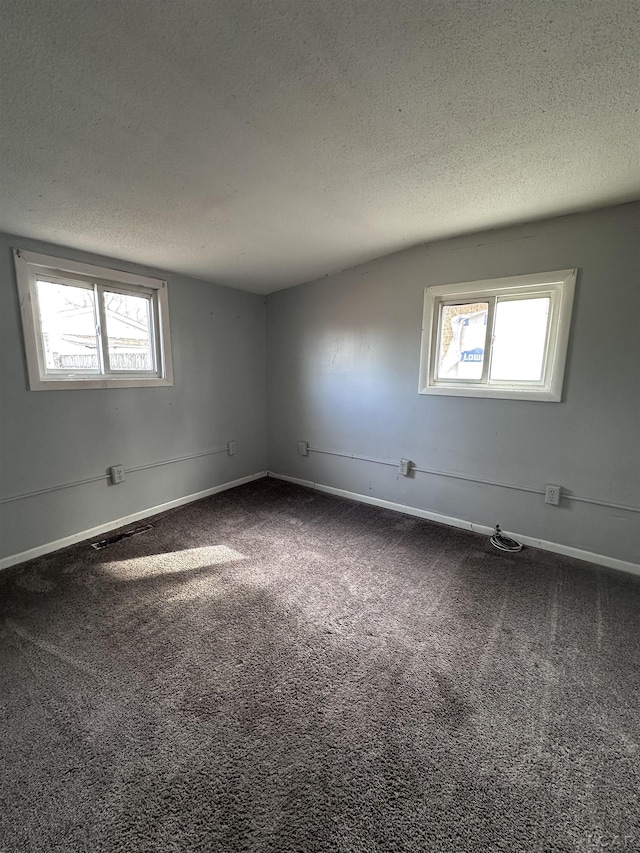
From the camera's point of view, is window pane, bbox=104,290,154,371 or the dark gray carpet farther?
window pane, bbox=104,290,154,371

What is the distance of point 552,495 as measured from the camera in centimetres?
233

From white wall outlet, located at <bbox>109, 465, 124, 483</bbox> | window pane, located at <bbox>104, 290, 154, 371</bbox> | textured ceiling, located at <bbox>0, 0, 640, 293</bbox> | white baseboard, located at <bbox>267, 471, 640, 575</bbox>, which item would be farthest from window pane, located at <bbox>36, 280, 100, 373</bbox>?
white baseboard, located at <bbox>267, 471, 640, 575</bbox>

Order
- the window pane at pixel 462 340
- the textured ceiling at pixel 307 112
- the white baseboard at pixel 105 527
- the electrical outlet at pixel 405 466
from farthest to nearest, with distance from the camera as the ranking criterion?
the electrical outlet at pixel 405 466 < the window pane at pixel 462 340 < the white baseboard at pixel 105 527 < the textured ceiling at pixel 307 112

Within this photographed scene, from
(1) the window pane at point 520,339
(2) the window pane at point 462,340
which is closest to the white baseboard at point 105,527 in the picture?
(2) the window pane at point 462,340

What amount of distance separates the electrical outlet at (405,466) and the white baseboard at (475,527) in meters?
0.31

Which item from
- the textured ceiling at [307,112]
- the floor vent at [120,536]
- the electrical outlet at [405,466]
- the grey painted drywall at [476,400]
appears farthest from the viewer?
the electrical outlet at [405,466]

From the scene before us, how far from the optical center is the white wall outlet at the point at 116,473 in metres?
2.63

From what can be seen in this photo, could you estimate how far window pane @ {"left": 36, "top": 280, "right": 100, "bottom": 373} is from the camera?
7.46 feet

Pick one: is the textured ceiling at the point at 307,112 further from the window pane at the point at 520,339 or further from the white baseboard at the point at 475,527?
the white baseboard at the point at 475,527

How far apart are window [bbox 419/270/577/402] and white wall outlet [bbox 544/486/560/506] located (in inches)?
24.7

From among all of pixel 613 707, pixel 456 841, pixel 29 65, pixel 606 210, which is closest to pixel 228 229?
pixel 29 65

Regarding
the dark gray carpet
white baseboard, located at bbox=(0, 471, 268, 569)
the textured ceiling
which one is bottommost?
the dark gray carpet

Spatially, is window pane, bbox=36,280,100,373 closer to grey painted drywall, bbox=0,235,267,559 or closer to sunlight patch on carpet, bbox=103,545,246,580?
grey painted drywall, bbox=0,235,267,559

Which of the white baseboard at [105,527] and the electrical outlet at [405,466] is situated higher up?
the electrical outlet at [405,466]
